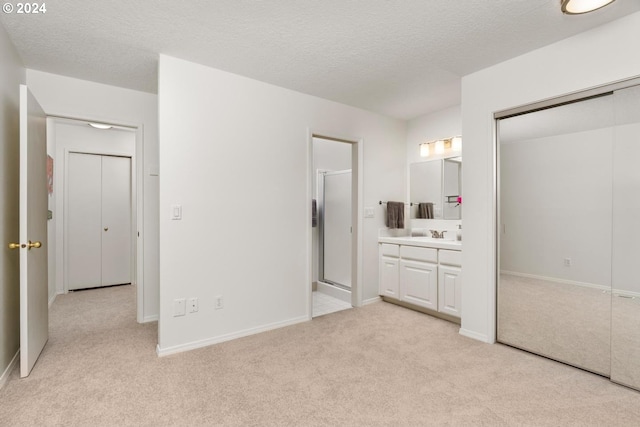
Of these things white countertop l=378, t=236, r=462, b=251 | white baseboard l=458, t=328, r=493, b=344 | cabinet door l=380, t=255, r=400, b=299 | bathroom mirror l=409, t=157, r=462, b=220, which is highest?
bathroom mirror l=409, t=157, r=462, b=220

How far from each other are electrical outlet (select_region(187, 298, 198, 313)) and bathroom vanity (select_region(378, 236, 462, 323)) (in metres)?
2.27

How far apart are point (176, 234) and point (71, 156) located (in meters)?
3.34

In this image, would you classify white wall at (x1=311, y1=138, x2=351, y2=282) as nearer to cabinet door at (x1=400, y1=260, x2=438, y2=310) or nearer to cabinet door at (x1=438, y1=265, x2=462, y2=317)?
cabinet door at (x1=400, y1=260, x2=438, y2=310)

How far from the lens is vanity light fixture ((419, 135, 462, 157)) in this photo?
380 centimetres

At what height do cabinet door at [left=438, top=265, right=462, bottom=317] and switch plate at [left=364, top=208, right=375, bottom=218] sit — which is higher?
switch plate at [left=364, top=208, right=375, bottom=218]

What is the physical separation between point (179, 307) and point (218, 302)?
32 centimetres

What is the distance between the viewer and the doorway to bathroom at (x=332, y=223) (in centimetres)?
431

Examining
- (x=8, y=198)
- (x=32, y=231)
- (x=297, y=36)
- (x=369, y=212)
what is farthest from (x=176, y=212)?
(x=369, y=212)

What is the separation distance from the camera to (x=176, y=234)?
8.73 ft

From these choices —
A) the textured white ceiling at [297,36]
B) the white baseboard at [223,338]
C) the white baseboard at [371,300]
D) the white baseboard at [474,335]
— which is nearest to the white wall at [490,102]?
the white baseboard at [474,335]

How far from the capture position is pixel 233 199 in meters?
2.95

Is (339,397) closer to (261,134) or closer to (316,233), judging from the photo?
(261,134)

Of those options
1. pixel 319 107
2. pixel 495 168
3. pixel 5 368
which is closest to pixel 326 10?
pixel 319 107

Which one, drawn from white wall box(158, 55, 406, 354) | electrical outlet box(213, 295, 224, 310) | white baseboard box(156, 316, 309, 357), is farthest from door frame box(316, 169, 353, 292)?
electrical outlet box(213, 295, 224, 310)
